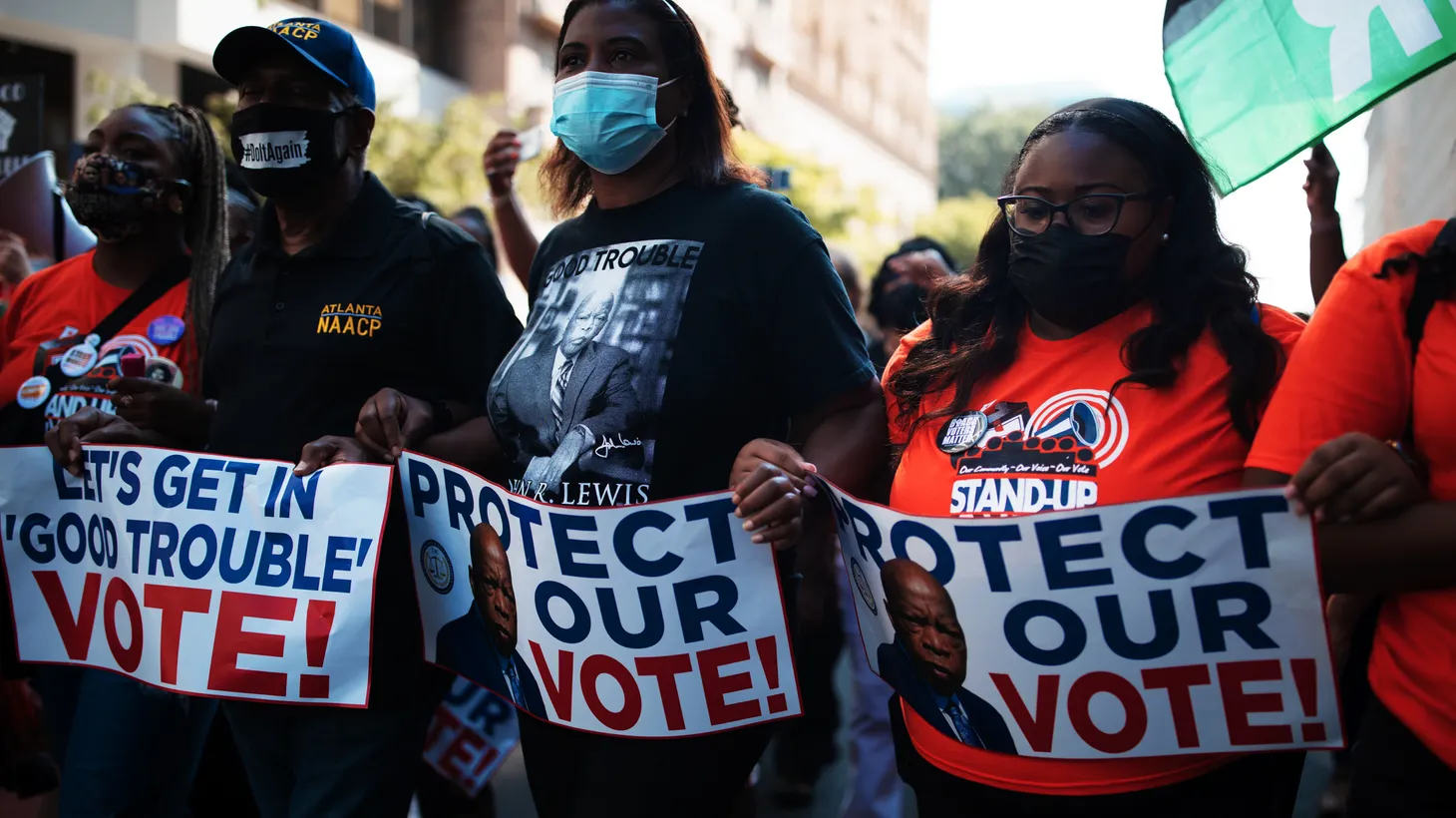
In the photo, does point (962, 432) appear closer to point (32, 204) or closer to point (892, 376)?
point (892, 376)

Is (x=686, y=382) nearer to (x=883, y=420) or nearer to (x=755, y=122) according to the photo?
(x=883, y=420)

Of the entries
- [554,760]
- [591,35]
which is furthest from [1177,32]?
[554,760]

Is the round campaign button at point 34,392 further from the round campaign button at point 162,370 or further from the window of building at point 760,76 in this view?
the window of building at point 760,76

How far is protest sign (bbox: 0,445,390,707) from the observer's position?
2850 mm

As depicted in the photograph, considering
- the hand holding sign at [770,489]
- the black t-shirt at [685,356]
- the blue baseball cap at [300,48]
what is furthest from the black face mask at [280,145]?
the hand holding sign at [770,489]

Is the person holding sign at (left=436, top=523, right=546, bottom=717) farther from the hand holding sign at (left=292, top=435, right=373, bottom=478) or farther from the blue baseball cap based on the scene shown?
the blue baseball cap

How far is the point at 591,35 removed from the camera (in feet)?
8.77

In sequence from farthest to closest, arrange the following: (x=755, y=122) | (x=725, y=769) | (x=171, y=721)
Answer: (x=755, y=122) → (x=171, y=721) → (x=725, y=769)

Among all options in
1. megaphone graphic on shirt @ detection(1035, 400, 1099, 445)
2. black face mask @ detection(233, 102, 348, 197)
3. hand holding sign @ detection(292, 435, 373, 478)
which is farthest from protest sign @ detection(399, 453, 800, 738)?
black face mask @ detection(233, 102, 348, 197)

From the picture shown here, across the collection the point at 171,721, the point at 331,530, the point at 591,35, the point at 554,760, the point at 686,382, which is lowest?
the point at 171,721

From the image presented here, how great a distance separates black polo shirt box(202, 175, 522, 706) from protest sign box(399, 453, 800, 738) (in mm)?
411

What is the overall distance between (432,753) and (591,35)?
9.26ft

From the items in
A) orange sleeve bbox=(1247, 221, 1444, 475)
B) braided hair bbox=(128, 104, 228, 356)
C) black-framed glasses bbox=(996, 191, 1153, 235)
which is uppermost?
black-framed glasses bbox=(996, 191, 1153, 235)

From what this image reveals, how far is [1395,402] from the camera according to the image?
198cm
